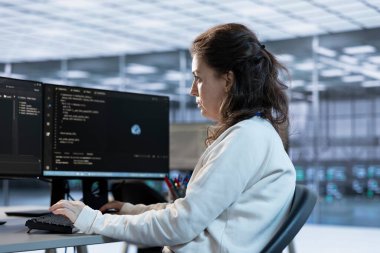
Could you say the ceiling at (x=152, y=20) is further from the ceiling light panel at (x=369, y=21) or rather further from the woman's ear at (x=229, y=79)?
the woman's ear at (x=229, y=79)

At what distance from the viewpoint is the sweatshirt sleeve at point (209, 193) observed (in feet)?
5.14

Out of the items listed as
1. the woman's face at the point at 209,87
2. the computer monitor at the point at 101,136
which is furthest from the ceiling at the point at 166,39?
the woman's face at the point at 209,87

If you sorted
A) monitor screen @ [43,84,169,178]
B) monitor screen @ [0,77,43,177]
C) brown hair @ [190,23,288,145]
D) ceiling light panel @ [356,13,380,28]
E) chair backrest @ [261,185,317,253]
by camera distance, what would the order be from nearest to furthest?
chair backrest @ [261,185,317,253], brown hair @ [190,23,288,145], monitor screen @ [0,77,43,177], monitor screen @ [43,84,169,178], ceiling light panel @ [356,13,380,28]

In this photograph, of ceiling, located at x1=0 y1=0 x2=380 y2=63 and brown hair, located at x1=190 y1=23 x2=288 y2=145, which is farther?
ceiling, located at x1=0 y1=0 x2=380 y2=63

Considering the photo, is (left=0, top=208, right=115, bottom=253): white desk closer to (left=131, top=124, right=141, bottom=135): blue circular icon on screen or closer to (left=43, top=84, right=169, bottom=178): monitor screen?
(left=43, top=84, right=169, bottom=178): monitor screen

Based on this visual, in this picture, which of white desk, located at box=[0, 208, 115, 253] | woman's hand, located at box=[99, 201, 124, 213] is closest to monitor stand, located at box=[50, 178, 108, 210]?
woman's hand, located at box=[99, 201, 124, 213]

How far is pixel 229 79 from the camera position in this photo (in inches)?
68.7

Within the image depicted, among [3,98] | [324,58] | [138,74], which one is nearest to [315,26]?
[324,58]

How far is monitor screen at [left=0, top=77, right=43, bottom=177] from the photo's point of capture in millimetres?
2184

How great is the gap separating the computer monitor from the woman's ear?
87cm

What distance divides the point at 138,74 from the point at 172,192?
27.5 ft

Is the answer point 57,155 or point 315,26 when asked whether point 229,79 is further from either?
point 315,26

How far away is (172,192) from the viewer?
8.79 ft

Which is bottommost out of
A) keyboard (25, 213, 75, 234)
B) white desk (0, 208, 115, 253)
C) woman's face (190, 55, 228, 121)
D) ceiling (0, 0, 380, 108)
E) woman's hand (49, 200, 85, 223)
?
white desk (0, 208, 115, 253)
